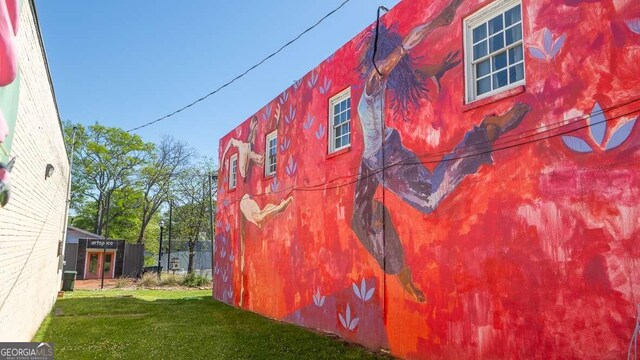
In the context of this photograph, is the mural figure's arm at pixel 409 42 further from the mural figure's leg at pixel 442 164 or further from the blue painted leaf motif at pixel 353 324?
the blue painted leaf motif at pixel 353 324

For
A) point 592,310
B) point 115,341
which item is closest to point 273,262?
point 115,341

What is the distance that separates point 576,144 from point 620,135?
429mm

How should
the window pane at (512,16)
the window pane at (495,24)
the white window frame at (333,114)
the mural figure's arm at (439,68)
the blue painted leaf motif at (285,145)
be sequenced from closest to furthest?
1. the window pane at (512,16)
2. the window pane at (495,24)
3. the mural figure's arm at (439,68)
4. the white window frame at (333,114)
5. the blue painted leaf motif at (285,145)

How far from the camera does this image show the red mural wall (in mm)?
4410

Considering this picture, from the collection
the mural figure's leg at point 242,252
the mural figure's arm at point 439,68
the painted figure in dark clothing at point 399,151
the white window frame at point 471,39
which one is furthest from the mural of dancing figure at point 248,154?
the white window frame at point 471,39

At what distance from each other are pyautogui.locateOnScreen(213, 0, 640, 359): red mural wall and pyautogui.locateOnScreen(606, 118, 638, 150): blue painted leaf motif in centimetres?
1

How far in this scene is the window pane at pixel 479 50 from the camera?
600cm

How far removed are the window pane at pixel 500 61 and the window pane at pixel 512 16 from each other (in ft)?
1.34

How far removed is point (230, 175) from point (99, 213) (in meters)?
31.0

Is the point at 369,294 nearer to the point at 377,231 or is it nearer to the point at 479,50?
the point at 377,231

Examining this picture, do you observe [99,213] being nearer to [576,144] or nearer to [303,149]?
[303,149]

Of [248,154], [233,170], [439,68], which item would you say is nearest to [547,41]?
[439,68]

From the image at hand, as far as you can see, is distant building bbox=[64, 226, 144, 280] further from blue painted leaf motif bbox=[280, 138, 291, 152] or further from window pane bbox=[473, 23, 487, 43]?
window pane bbox=[473, 23, 487, 43]

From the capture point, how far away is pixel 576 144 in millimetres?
4695
